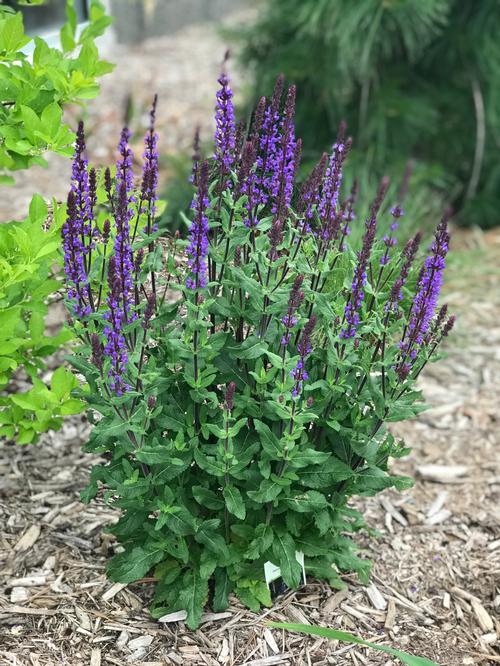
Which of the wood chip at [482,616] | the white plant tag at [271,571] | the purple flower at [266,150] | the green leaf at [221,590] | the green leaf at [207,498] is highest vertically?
the purple flower at [266,150]

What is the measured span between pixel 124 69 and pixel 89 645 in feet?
22.3

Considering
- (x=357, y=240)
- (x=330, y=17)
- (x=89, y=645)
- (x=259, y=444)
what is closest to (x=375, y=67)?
(x=330, y=17)

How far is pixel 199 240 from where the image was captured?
1791 millimetres

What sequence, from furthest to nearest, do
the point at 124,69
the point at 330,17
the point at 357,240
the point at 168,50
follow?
1. the point at 168,50
2. the point at 124,69
3. the point at 330,17
4. the point at 357,240

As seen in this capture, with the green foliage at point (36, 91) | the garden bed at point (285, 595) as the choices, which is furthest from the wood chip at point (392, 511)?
the green foliage at point (36, 91)

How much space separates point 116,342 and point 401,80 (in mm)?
4234

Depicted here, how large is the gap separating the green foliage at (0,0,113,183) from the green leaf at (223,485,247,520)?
102 cm

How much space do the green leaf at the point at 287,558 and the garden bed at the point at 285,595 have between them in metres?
0.25

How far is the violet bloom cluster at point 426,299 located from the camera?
1.87 metres

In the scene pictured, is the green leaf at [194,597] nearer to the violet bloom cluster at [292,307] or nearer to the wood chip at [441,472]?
the violet bloom cluster at [292,307]

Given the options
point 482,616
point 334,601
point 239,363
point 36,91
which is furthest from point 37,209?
point 482,616

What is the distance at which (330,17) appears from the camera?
497 centimetres

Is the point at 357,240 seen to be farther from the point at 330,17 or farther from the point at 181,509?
the point at 330,17

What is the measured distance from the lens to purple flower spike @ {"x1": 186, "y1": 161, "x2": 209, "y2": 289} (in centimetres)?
177
